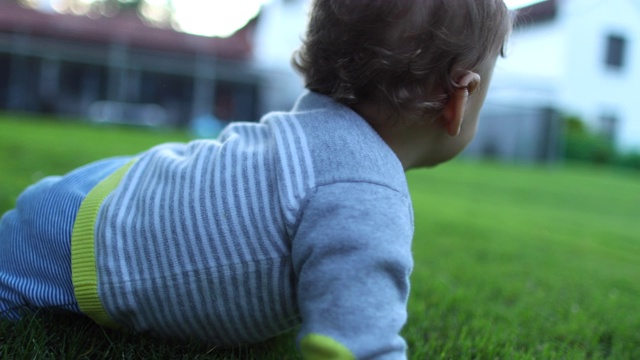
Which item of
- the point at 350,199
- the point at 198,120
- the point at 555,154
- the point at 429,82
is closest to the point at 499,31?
the point at 429,82

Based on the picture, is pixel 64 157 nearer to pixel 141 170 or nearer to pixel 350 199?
pixel 141 170

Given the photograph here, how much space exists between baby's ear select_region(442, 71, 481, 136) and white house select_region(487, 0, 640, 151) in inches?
687

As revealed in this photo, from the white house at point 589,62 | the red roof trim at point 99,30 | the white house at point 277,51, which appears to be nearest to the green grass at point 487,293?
the white house at point 277,51

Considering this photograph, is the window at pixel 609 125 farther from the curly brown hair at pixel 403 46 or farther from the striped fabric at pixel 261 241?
the striped fabric at pixel 261 241

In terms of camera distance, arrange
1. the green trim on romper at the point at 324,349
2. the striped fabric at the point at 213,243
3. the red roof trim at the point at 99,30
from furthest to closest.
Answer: the red roof trim at the point at 99,30, the striped fabric at the point at 213,243, the green trim on romper at the point at 324,349

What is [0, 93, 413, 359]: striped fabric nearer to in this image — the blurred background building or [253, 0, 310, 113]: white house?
the blurred background building

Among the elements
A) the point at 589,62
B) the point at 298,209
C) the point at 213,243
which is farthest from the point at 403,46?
the point at 589,62

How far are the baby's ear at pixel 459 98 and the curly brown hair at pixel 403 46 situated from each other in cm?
2

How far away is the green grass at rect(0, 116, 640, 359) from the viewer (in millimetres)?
1218

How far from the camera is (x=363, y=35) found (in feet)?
3.84

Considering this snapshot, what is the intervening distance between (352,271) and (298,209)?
0.52ft

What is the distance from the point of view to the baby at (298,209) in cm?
97

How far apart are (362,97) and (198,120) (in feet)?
43.1

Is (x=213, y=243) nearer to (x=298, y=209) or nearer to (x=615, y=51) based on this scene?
(x=298, y=209)
